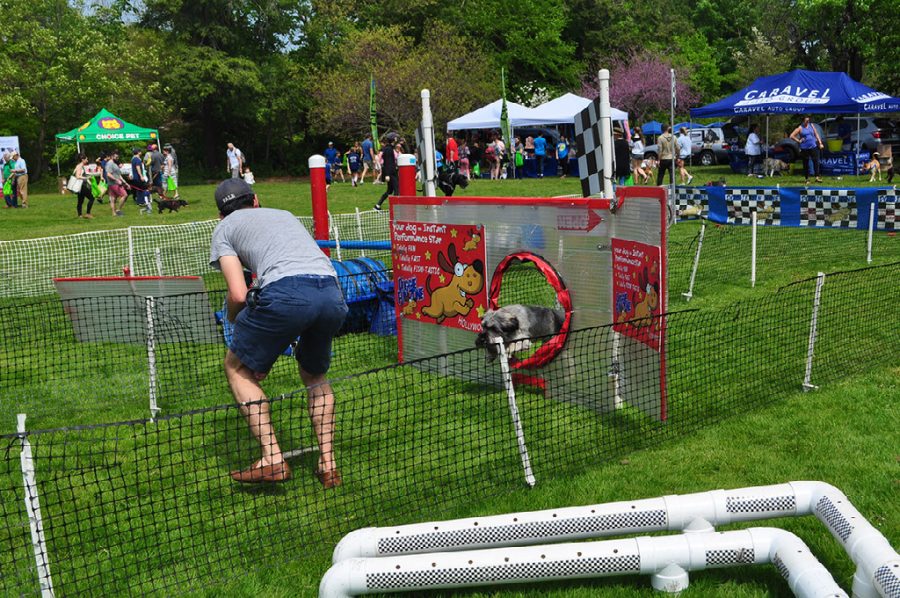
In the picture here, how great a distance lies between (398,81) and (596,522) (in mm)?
36184

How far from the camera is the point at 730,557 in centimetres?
361

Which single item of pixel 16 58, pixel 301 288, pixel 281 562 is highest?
pixel 16 58

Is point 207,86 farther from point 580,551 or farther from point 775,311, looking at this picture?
point 580,551

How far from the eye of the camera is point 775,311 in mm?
8609

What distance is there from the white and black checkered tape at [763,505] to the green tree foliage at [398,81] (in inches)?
1386

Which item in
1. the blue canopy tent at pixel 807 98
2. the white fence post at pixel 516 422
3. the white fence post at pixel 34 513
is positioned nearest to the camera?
the white fence post at pixel 34 513

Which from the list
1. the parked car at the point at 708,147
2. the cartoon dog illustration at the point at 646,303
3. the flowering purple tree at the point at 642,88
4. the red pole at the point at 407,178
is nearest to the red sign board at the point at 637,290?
the cartoon dog illustration at the point at 646,303

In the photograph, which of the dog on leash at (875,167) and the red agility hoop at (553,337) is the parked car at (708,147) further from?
the red agility hoop at (553,337)

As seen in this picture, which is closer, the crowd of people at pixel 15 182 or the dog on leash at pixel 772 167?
the crowd of people at pixel 15 182

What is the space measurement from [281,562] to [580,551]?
1.50 metres

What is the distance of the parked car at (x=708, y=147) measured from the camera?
32.4 metres

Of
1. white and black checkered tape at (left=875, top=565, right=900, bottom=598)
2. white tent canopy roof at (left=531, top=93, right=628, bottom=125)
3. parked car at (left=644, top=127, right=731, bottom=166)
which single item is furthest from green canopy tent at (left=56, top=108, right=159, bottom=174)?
white and black checkered tape at (left=875, top=565, right=900, bottom=598)

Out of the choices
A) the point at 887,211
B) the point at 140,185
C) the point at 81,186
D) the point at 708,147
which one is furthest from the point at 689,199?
the point at 708,147

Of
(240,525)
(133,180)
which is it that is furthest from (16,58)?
(240,525)
